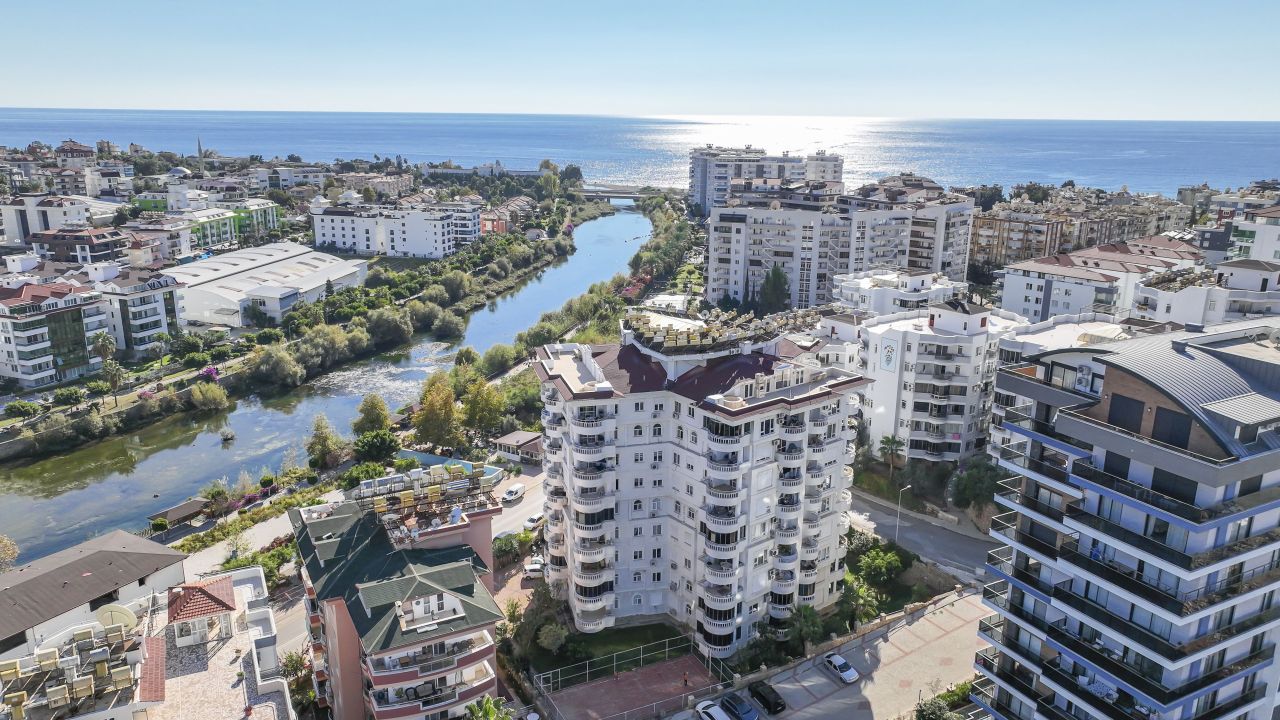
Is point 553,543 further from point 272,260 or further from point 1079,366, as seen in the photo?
point 272,260

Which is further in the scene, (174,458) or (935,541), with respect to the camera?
(174,458)

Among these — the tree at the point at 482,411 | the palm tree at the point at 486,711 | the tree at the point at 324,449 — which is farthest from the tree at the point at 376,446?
the palm tree at the point at 486,711

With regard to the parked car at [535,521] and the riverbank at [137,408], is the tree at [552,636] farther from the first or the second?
the riverbank at [137,408]

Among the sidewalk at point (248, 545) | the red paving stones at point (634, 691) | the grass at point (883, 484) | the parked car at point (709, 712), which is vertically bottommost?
the sidewalk at point (248, 545)

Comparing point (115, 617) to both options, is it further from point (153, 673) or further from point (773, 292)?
point (773, 292)

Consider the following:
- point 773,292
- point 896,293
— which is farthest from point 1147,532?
point 773,292

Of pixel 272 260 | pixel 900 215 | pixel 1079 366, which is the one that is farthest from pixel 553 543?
pixel 272 260

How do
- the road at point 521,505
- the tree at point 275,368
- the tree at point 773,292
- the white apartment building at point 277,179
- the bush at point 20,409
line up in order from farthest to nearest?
the white apartment building at point 277,179 → the tree at point 773,292 → the tree at point 275,368 → the bush at point 20,409 → the road at point 521,505

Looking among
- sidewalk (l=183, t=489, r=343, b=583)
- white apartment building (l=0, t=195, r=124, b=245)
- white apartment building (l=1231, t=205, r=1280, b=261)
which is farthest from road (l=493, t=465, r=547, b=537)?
white apartment building (l=0, t=195, r=124, b=245)
